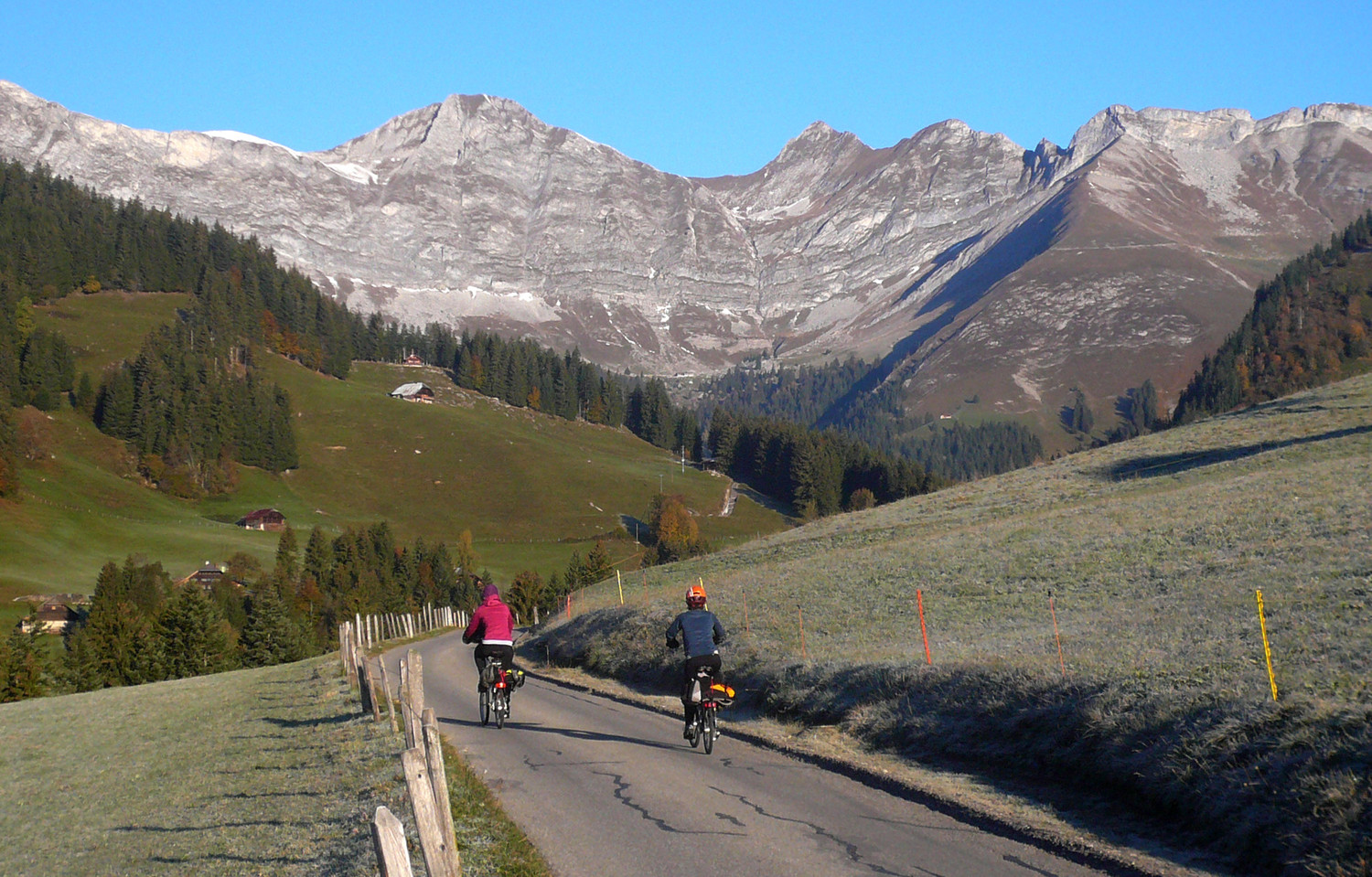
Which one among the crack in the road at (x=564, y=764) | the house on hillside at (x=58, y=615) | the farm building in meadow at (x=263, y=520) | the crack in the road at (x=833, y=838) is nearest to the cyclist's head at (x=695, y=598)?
the crack in the road at (x=564, y=764)

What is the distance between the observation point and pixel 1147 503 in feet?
125

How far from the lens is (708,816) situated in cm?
1122

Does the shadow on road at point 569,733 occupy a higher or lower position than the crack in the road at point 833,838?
lower

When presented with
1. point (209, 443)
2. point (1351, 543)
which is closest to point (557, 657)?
point (1351, 543)

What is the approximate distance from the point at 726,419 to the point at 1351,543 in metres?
175

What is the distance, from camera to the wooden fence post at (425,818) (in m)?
6.41

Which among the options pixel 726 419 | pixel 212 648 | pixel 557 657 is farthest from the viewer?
pixel 726 419

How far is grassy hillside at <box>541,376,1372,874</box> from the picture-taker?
31.6 ft

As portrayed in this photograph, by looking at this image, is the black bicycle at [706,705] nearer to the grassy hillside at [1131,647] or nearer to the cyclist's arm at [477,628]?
the grassy hillside at [1131,647]

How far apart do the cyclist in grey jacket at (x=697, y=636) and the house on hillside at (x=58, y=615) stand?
7509 cm

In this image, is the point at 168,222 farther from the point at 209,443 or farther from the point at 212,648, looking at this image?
the point at 212,648

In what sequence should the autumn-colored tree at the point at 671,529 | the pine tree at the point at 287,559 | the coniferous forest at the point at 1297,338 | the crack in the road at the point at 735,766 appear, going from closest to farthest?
the crack in the road at the point at 735,766 < the pine tree at the point at 287,559 < the autumn-colored tree at the point at 671,529 < the coniferous forest at the point at 1297,338

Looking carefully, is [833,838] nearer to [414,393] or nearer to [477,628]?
[477,628]

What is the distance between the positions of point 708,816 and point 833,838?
1.70 metres
